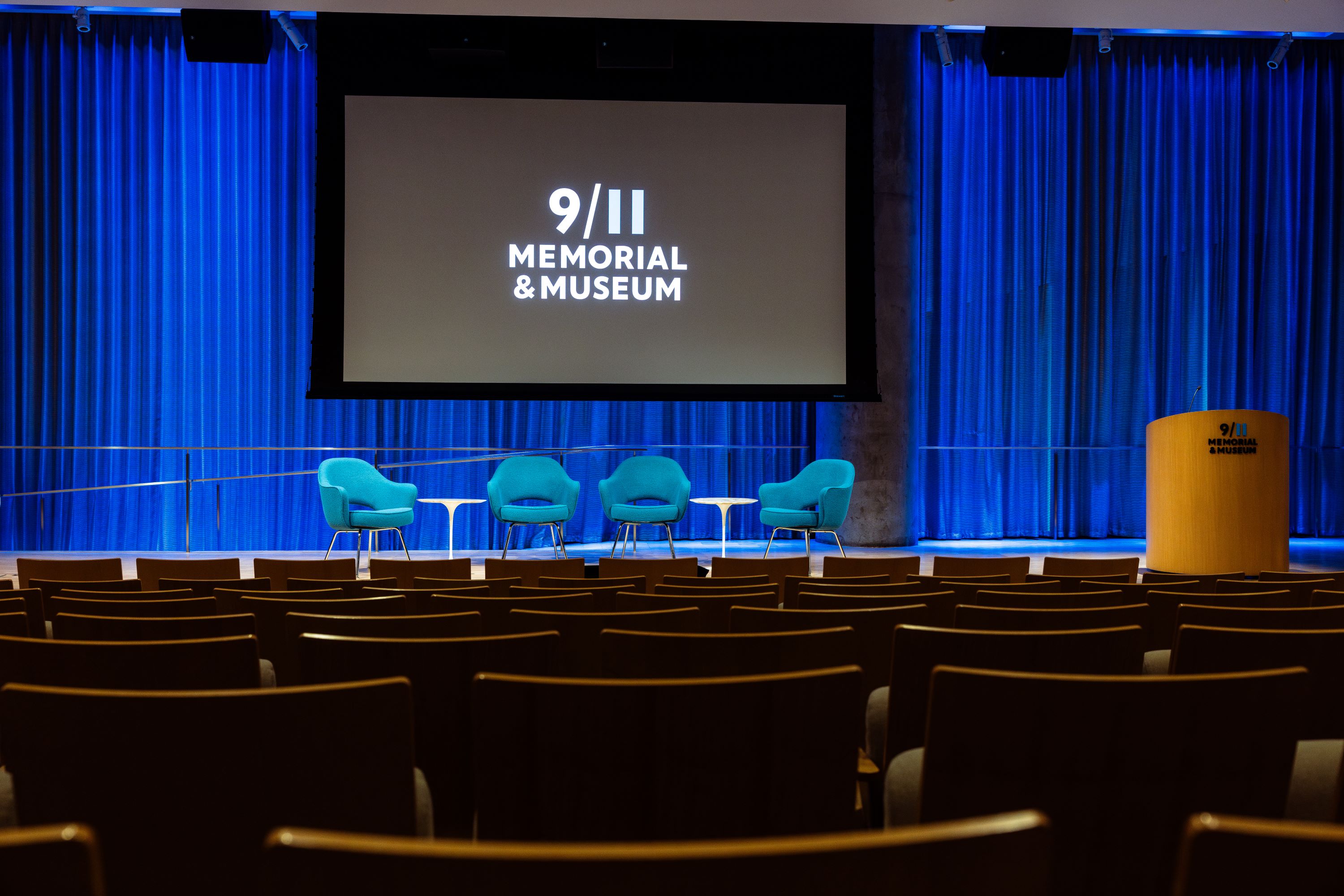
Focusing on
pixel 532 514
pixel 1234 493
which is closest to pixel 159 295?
pixel 532 514

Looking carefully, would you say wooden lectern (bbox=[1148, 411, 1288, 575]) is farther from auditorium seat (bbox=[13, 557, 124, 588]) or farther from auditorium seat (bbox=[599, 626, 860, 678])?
auditorium seat (bbox=[13, 557, 124, 588])

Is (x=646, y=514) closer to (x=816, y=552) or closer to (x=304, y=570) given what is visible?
(x=816, y=552)

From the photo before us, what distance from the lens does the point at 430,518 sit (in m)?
9.75

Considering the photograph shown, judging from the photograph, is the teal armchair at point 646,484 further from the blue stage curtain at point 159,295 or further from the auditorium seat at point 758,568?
the auditorium seat at point 758,568

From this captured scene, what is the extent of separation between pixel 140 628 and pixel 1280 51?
39.3 feet

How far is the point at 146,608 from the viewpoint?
2.56m

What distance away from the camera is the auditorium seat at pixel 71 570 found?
14.7ft

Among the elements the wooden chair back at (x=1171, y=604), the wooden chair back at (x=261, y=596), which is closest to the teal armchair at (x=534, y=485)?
the wooden chair back at (x=261, y=596)

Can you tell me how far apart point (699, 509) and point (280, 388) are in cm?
468

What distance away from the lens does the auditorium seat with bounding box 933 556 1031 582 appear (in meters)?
4.70

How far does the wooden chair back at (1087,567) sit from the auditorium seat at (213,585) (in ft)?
12.5

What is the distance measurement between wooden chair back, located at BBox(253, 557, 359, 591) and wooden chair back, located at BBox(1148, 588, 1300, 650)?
3.52 m

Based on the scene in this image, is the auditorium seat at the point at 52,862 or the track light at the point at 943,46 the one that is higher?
the track light at the point at 943,46

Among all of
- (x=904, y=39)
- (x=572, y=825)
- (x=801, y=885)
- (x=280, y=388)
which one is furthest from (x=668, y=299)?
(x=801, y=885)
